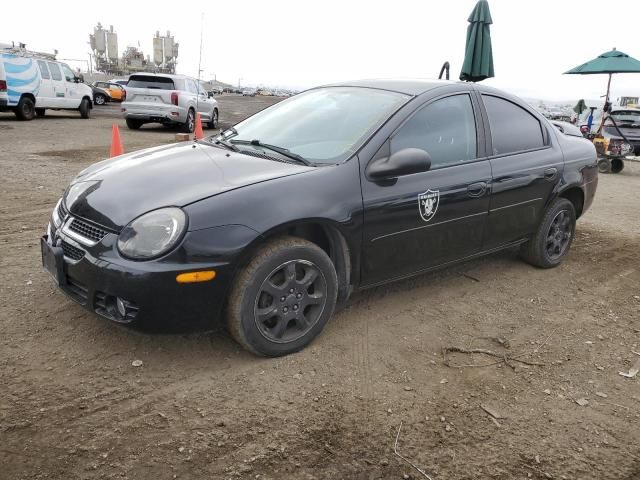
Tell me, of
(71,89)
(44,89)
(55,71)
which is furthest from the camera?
(71,89)

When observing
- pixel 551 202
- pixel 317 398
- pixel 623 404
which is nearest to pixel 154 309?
pixel 317 398

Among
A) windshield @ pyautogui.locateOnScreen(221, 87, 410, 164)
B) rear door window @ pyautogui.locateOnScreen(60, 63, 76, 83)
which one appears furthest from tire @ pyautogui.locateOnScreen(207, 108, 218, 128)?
windshield @ pyautogui.locateOnScreen(221, 87, 410, 164)

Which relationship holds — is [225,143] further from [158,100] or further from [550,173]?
[158,100]

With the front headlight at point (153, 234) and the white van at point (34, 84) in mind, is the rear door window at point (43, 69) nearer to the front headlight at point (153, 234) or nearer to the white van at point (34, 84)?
the white van at point (34, 84)

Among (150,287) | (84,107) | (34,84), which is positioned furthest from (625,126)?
(84,107)

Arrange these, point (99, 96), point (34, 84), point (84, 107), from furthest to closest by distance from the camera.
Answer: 1. point (99, 96)
2. point (84, 107)
3. point (34, 84)

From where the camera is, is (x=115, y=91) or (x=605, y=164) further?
(x=115, y=91)

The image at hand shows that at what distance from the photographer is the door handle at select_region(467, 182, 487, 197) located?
373cm

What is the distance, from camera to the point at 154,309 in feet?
8.71

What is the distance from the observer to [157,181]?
3008mm

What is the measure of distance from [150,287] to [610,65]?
13325 millimetres

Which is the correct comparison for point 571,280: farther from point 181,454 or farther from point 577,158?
point 181,454

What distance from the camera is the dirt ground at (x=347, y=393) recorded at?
2268 millimetres

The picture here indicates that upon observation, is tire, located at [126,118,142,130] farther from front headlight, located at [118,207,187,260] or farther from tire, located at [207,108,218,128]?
front headlight, located at [118,207,187,260]
